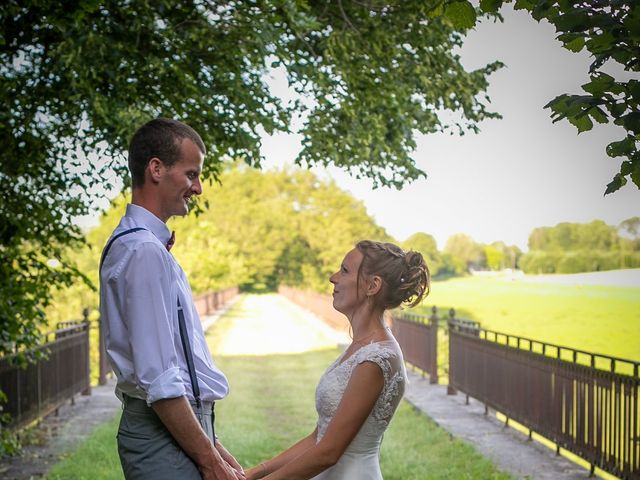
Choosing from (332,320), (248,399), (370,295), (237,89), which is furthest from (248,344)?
(370,295)

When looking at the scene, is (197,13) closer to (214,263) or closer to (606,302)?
(606,302)

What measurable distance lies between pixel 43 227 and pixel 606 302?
1294 cm

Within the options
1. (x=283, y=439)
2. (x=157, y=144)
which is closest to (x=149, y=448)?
(x=157, y=144)

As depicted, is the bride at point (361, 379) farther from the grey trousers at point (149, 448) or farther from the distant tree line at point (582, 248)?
the distant tree line at point (582, 248)

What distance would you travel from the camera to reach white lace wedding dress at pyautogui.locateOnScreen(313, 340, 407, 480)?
3.49m

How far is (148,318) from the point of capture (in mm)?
2680

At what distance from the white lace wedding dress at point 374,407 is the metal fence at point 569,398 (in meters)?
5.07

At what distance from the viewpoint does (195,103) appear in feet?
33.4

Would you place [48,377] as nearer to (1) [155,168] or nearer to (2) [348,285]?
(2) [348,285]

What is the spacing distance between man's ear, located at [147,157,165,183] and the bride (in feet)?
3.46

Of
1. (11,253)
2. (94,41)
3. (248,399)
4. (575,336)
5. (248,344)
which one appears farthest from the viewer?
(248,344)

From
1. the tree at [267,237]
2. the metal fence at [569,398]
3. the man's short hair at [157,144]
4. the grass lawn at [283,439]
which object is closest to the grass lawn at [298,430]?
the grass lawn at [283,439]

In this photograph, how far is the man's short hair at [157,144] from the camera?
2.91 metres

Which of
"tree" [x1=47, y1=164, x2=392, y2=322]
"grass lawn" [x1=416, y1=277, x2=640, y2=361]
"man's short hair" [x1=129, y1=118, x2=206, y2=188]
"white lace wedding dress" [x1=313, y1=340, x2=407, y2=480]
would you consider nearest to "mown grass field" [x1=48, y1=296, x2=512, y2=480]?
"grass lawn" [x1=416, y1=277, x2=640, y2=361]
